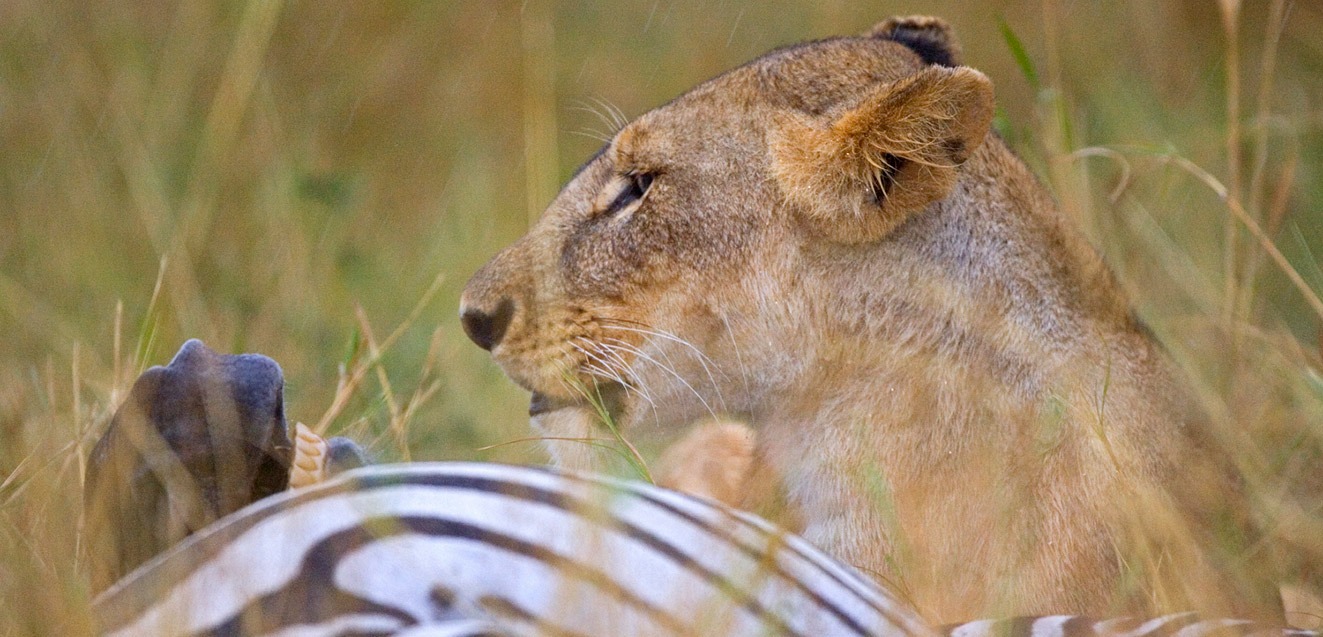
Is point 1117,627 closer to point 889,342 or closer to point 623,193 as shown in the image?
point 889,342

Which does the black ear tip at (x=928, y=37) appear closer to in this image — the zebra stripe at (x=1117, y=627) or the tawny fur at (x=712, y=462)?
the tawny fur at (x=712, y=462)

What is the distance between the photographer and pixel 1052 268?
2.51 metres

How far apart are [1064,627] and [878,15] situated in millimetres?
4721

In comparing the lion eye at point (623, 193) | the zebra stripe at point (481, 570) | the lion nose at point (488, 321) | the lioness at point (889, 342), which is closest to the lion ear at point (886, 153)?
the lioness at point (889, 342)

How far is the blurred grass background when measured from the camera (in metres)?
3.03

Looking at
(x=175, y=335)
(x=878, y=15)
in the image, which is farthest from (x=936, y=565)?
(x=878, y=15)

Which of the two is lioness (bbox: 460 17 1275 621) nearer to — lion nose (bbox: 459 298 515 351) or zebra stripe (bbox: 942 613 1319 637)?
lion nose (bbox: 459 298 515 351)

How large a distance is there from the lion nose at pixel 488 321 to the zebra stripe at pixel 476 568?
3.29ft

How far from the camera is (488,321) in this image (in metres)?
2.68

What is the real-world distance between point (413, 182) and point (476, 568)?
4502mm

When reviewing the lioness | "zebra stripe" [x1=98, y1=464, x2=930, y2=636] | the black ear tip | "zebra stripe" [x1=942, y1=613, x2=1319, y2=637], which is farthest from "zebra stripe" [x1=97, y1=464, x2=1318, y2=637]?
the black ear tip

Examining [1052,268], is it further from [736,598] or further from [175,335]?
[175,335]

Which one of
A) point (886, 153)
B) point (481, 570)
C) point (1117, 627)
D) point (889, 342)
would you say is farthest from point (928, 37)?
point (481, 570)

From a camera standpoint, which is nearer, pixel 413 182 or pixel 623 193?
pixel 623 193
